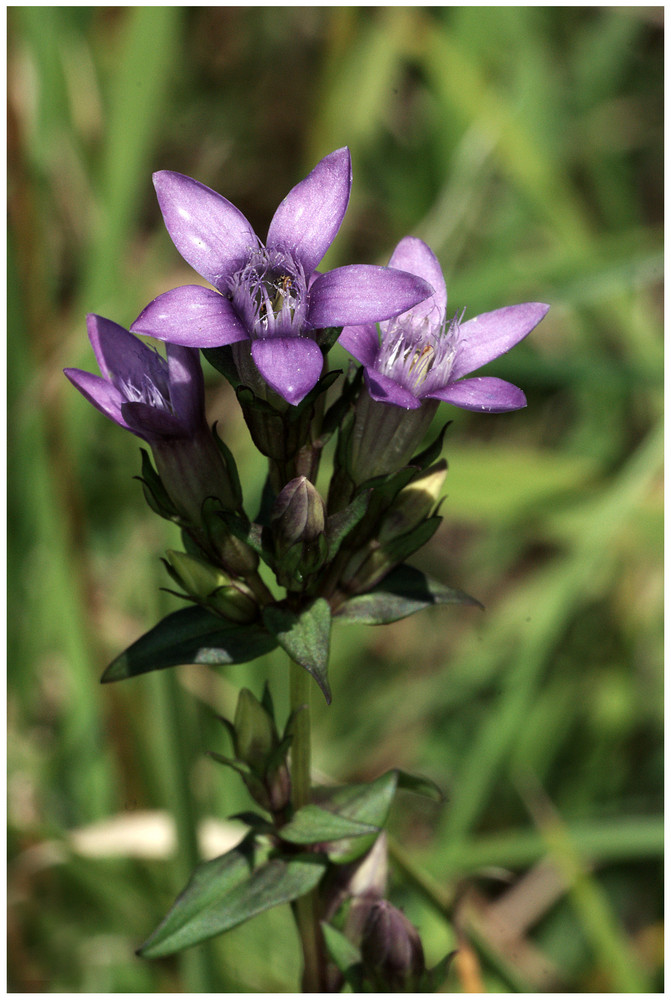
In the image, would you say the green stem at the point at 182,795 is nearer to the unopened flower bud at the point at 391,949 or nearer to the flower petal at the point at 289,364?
the unopened flower bud at the point at 391,949

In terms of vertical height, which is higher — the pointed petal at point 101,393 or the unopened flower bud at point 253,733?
the pointed petal at point 101,393

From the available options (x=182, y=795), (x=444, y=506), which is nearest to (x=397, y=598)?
(x=182, y=795)

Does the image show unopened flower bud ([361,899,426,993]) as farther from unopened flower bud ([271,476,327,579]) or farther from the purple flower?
the purple flower

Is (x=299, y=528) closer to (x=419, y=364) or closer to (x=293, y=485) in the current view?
(x=293, y=485)

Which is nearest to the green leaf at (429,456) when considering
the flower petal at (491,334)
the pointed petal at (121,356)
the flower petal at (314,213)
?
the flower petal at (491,334)

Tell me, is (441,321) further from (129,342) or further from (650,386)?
(650,386)

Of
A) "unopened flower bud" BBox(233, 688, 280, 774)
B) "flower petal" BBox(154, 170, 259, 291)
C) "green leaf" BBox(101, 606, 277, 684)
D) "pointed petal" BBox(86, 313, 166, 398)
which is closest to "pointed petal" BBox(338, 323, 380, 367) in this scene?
"flower petal" BBox(154, 170, 259, 291)
